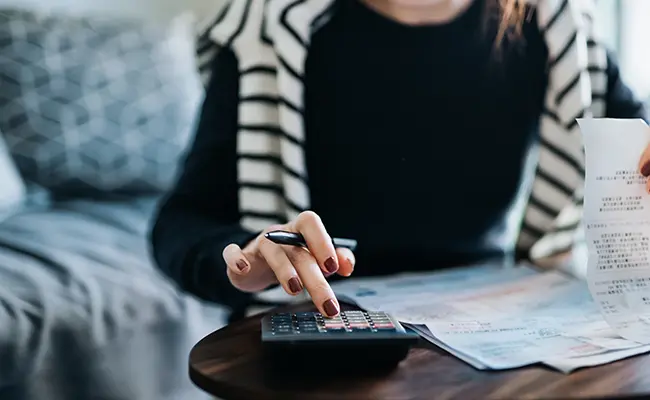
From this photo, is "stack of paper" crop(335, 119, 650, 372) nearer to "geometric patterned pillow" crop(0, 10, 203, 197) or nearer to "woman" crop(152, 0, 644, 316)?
"woman" crop(152, 0, 644, 316)

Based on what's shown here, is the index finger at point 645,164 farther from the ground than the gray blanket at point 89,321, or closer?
farther from the ground

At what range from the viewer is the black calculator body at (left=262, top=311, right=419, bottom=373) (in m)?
0.49

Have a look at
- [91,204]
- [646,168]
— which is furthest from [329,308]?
[91,204]

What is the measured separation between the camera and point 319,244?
0.57m

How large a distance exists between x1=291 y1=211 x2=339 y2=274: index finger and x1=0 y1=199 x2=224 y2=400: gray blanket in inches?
23.0

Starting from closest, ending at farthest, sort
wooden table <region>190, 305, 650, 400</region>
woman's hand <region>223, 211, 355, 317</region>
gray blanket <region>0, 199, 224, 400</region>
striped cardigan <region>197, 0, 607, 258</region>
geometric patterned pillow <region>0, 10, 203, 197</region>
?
wooden table <region>190, 305, 650, 400</region>
woman's hand <region>223, 211, 355, 317</region>
striped cardigan <region>197, 0, 607, 258</region>
gray blanket <region>0, 199, 224, 400</region>
geometric patterned pillow <region>0, 10, 203, 197</region>

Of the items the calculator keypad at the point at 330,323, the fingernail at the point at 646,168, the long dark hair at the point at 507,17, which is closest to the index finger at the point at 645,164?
the fingernail at the point at 646,168

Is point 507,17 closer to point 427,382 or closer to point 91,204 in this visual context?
point 427,382

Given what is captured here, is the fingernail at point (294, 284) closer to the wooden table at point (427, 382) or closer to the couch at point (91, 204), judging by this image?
the wooden table at point (427, 382)

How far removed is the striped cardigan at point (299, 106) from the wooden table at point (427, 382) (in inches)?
14.0

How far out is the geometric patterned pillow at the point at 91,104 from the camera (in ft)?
5.01

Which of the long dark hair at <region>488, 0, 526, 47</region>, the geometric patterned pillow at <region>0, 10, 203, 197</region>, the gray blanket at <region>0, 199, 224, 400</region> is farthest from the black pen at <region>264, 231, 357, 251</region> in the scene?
the geometric patterned pillow at <region>0, 10, 203, 197</region>

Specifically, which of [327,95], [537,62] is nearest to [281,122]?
[327,95]

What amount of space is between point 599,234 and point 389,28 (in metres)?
0.40
